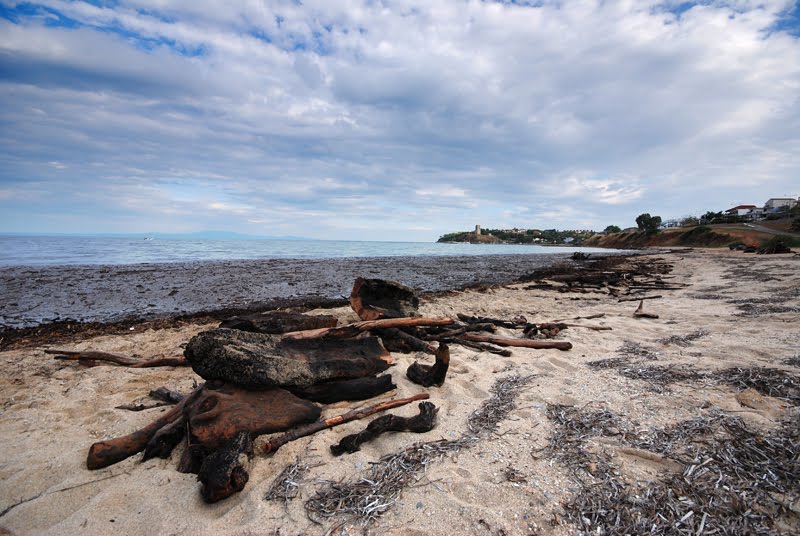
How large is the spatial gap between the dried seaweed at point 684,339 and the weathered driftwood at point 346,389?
4853 mm

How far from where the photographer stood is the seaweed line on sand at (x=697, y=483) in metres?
2.04

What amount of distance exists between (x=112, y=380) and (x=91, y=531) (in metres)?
3.17

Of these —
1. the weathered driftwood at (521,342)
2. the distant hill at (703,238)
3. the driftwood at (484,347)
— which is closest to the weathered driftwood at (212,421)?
the driftwood at (484,347)

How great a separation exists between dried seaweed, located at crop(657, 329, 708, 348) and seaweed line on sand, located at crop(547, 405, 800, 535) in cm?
285

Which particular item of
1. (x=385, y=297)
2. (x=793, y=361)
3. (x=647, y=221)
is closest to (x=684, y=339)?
(x=793, y=361)

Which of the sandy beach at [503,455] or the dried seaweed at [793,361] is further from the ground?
the dried seaweed at [793,361]

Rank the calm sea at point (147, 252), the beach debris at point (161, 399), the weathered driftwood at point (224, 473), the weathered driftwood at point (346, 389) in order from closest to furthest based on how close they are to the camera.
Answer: the weathered driftwood at point (224, 473), the weathered driftwood at point (346, 389), the beach debris at point (161, 399), the calm sea at point (147, 252)

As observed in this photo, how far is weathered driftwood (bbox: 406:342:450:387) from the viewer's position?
4180mm

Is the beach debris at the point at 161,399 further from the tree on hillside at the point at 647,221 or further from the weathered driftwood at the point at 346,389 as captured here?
the tree on hillside at the point at 647,221

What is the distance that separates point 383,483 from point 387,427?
2.09 feet

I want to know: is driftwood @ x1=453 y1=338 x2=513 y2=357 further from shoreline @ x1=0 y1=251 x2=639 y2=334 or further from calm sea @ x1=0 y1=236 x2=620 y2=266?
calm sea @ x1=0 y1=236 x2=620 y2=266

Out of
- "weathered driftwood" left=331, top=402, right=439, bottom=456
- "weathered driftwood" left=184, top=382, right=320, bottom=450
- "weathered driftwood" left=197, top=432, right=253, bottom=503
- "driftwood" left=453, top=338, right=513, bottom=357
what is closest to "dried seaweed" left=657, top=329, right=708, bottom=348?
"driftwood" left=453, top=338, right=513, bottom=357

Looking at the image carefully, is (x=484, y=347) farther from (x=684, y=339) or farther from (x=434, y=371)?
(x=684, y=339)

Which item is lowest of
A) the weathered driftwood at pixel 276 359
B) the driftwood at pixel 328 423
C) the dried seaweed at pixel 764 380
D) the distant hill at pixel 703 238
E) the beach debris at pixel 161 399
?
the beach debris at pixel 161 399
